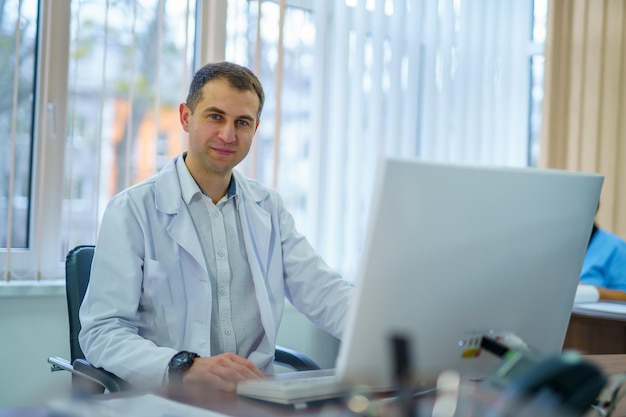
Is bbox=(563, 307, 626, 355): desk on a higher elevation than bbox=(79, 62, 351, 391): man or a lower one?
lower

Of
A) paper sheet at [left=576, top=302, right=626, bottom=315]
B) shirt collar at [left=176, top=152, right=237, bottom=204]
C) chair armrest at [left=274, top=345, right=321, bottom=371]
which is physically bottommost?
chair armrest at [left=274, top=345, right=321, bottom=371]

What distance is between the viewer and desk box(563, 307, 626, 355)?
99.2 inches

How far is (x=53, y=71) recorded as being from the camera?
263 centimetres

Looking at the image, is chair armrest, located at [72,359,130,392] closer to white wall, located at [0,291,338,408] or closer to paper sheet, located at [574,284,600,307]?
white wall, located at [0,291,338,408]

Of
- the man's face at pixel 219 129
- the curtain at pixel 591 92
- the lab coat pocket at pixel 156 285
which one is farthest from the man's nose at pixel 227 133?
the curtain at pixel 591 92

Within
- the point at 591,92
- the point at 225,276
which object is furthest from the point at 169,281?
the point at 591,92

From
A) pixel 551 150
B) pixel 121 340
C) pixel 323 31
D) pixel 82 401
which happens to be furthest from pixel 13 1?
pixel 551 150

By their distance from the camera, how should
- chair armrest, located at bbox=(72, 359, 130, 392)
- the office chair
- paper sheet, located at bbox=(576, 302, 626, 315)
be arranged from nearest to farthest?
1. chair armrest, located at bbox=(72, 359, 130, 392)
2. the office chair
3. paper sheet, located at bbox=(576, 302, 626, 315)

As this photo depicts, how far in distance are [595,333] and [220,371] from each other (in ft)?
5.64

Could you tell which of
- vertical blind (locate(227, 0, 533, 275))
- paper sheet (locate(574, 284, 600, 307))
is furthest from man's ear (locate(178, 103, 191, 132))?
paper sheet (locate(574, 284, 600, 307))

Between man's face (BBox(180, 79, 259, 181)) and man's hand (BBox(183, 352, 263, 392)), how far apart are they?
0.64 metres

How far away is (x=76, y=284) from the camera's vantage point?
185cm

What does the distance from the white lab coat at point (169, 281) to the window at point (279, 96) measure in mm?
857

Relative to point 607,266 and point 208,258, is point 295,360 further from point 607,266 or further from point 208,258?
point 607,266
